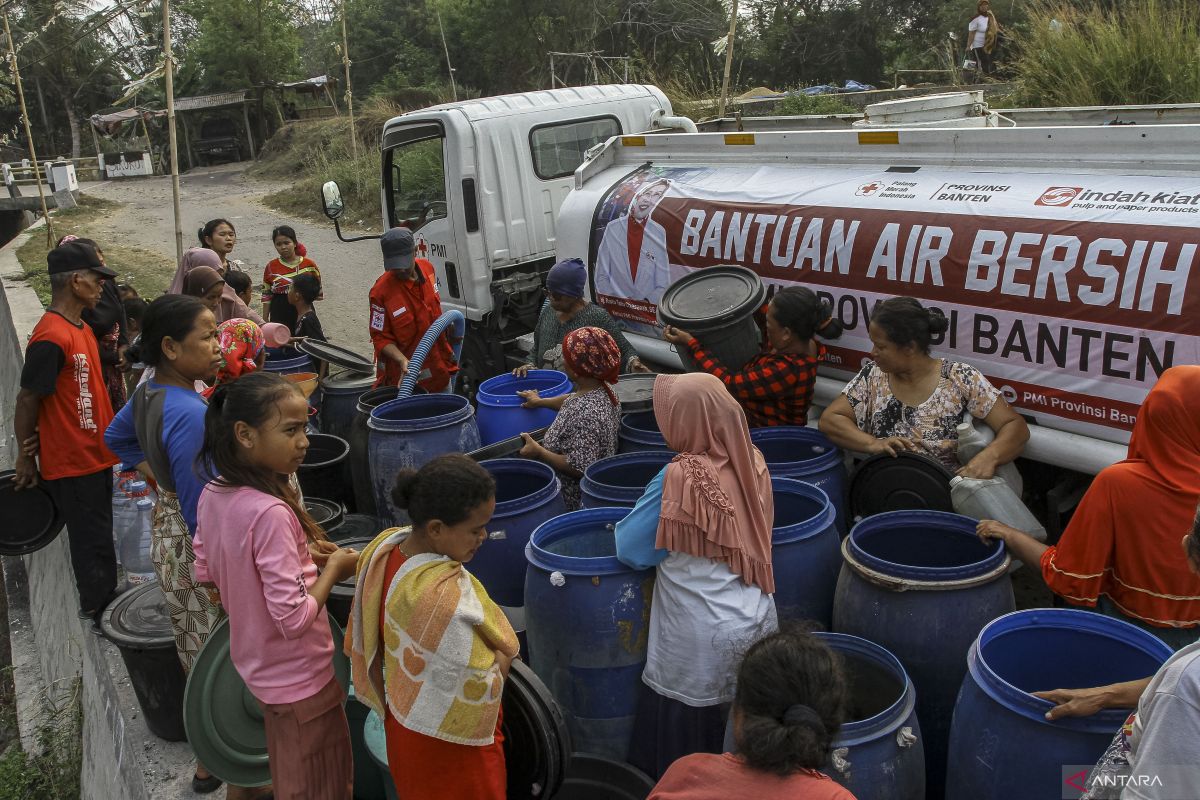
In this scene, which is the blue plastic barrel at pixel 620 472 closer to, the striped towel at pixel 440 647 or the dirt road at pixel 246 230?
the striped towel at pixel 440 647

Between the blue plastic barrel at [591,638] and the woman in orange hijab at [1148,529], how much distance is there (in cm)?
134

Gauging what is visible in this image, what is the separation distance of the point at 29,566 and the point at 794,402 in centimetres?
733

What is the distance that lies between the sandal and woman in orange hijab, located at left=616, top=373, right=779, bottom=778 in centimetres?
215

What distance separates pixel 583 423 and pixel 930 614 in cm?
179

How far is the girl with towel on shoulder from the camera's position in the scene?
→ 2461 mm

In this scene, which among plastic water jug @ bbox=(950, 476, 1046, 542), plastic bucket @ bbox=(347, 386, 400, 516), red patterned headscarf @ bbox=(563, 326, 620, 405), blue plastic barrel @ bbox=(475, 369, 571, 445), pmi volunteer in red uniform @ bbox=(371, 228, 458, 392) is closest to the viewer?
plastic water jug @ bbox=(950, 476, 1046, 542)

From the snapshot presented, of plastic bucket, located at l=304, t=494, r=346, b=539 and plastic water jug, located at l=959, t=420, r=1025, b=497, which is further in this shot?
plastic bucket, located at l=304, t=494, r=346, b=539

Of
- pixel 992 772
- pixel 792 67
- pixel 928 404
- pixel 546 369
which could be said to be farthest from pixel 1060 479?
pixel 792 67

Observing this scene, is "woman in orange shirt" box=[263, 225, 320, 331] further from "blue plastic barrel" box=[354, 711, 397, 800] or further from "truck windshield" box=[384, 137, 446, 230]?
"blue plastic barrel" box=[354, 711, 397, 800]

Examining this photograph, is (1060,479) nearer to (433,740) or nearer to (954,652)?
(954,652)

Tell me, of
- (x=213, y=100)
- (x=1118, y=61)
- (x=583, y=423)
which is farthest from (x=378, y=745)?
(x=213, y=100)

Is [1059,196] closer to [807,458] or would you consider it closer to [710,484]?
[807,458]

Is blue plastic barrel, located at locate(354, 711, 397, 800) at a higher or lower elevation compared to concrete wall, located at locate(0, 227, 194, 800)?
higher

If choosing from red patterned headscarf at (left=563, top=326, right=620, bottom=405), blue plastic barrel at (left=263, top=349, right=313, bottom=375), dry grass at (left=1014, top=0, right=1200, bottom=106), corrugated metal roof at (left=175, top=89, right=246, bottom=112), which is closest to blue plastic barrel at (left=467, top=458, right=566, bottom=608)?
red patterned headscarf at (left=563, top=326, right=620, bottom=405)
